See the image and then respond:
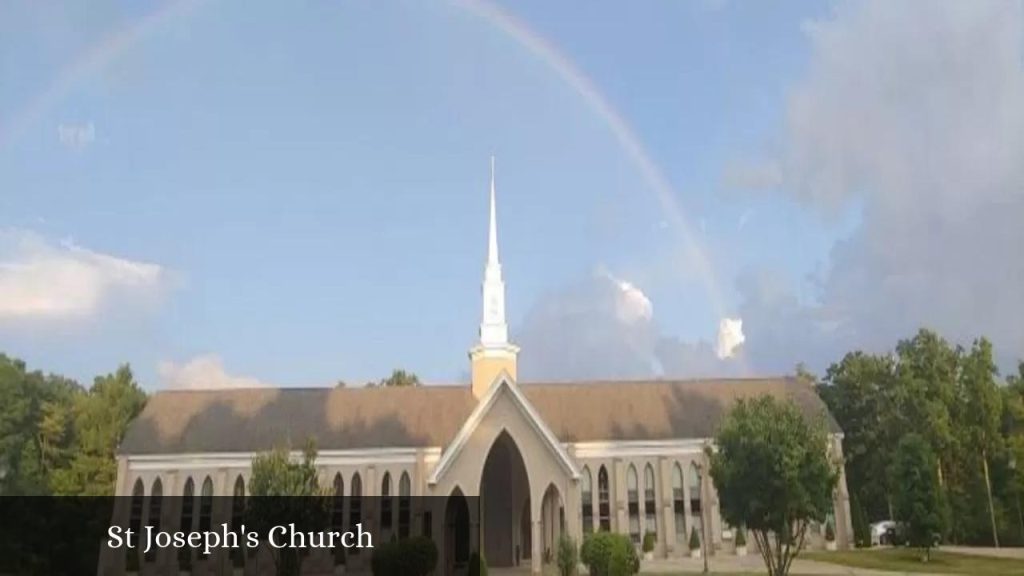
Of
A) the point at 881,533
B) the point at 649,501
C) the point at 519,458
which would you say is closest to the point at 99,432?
the point at 519,458

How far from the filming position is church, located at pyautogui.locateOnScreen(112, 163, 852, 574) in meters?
50.7

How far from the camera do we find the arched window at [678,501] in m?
52.4

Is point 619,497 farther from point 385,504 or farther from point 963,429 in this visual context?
point 963,429

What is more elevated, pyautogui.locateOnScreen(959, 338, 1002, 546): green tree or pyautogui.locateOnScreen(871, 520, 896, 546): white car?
pyautogui.locateOnScreen(959, 338, 1002, 546): green tree

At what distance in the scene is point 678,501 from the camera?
174ft

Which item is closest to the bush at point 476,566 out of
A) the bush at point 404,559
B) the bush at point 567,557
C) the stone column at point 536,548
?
the bush at point 404,559

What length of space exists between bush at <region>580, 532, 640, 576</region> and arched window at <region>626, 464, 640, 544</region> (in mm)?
15909

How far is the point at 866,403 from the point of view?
63031 millimetres

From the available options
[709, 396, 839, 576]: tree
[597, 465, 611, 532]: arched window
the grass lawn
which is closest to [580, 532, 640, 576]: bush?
[709, 396, 839, 576]: tree

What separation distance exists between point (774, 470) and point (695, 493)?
25.2 m

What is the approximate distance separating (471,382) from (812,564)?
2224 cm

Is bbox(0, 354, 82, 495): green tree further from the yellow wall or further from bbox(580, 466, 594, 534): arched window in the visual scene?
bbox(580, 466, 594, 534): arched window

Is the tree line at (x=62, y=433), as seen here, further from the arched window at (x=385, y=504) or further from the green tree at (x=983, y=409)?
the green tree at (x=983, y=409)

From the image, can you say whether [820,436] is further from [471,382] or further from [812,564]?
[471,382]
